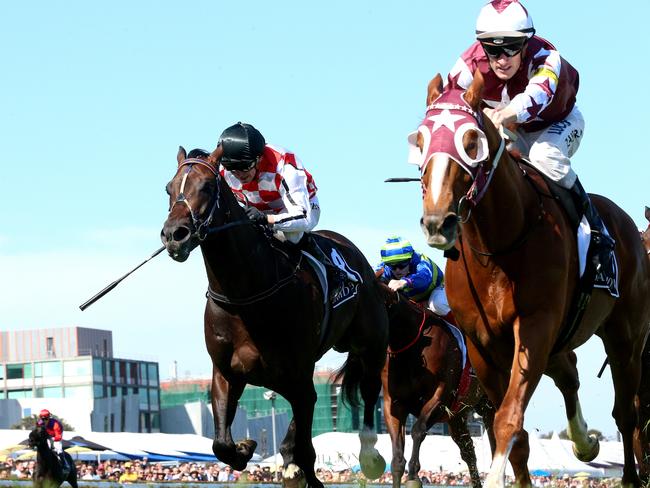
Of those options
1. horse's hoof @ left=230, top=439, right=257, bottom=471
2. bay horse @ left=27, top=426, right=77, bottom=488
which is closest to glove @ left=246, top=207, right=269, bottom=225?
horse's hoof @ left=230, top=439, right=257, bottom=471

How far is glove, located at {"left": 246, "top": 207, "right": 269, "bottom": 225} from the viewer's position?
9.98 metres

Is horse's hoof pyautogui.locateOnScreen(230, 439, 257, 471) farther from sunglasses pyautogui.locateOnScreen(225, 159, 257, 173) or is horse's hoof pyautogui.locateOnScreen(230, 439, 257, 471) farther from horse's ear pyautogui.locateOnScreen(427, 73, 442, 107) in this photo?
horse's ear pyautogui.locateOnScreen(427, 73, 442, 107)

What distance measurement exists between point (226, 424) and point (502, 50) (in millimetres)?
3630

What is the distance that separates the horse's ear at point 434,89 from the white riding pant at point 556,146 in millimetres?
1122

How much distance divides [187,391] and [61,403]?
4062cm

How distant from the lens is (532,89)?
7.81 metres

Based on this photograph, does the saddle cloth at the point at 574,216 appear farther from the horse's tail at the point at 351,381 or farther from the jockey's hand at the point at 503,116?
the horse's tail at the point at 351,381

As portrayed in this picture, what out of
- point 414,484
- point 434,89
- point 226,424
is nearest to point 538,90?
point 434,89

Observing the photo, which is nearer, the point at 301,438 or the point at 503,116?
the point at 503,116

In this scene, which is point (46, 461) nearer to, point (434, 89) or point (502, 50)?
point (502, 50)

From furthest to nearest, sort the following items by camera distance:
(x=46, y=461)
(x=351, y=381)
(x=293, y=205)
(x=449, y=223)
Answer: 1. (x=46, y=461)
2. (x=351, y=381)
3. (x=293, y=205)
4. (x=449, y=223)

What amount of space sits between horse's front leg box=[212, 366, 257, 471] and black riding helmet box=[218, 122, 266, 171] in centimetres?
168

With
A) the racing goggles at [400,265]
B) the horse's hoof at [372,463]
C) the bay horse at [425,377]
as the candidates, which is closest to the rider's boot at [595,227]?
the horse's hoof at [372,463]

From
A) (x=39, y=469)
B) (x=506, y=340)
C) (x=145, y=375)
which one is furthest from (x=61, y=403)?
(x=506, y=340)
